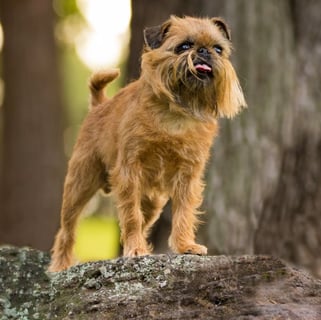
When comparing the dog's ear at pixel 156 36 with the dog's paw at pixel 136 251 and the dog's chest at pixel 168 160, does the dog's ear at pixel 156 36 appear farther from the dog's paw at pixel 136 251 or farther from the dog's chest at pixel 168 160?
the dog's paw at pixel 136 251

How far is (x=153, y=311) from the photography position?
17.3 ft

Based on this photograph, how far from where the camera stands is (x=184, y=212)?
688cm

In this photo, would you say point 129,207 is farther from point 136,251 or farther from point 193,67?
point 193,67

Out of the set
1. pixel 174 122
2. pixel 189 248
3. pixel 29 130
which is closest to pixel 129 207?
pixel 189 248

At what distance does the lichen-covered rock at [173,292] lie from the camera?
525 cm

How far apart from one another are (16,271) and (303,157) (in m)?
5.32

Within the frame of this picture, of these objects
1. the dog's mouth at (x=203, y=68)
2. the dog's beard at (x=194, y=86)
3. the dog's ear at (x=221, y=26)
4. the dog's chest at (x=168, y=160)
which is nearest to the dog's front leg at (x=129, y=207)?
the dog's chest at (x=168, y=160)

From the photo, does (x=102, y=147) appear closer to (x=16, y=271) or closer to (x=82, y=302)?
(x=16, y=271)

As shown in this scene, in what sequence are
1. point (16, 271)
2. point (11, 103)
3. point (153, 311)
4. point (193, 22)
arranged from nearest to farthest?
point (153, 311) → point (16, 271) → point (193, 22) → point (11, 103)

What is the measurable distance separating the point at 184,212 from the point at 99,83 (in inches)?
65.7

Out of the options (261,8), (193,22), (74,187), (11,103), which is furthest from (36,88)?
(193,22)

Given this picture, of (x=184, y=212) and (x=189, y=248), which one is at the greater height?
(x=184, y=212)

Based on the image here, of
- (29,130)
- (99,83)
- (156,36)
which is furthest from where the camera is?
(29,130)

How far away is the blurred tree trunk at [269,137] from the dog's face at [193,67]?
3.62 metres
